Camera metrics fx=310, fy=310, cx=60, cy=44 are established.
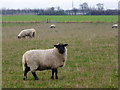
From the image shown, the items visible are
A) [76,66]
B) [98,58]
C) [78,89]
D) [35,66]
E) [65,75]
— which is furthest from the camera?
Result: [98,58]

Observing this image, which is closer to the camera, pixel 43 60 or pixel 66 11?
pixel 43 60

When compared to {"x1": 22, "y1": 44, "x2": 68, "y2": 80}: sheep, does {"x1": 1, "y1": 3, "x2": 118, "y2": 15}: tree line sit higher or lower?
higher

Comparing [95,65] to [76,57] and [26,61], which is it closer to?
[76,57]

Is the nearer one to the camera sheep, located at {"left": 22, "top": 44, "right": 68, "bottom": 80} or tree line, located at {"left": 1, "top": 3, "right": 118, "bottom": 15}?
sheep, located at {"left": 22, "top": 44, "right": 68, "bottom": 80}

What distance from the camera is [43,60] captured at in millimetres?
11273

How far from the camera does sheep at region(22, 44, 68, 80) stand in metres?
11.2

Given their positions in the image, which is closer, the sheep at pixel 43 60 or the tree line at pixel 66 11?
the sheep at pixel 43 60

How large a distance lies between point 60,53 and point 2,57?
6.17 meters

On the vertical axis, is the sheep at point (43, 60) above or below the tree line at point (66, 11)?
below

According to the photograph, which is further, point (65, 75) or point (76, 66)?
point (76, 66)

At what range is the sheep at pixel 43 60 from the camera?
11172 mm

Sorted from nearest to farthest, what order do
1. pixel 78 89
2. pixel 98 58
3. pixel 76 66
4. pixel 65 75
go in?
pixel 78 89 → pixel 65 75 → pixel 76 66 → pixel 98 58

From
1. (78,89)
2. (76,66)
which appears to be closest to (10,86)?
(78,89)

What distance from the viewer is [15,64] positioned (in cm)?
1460
